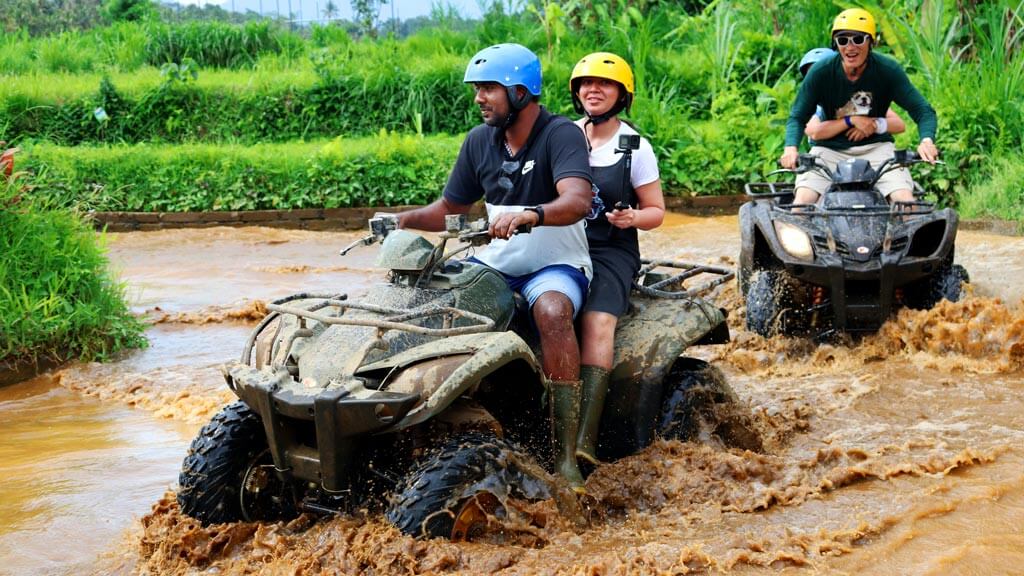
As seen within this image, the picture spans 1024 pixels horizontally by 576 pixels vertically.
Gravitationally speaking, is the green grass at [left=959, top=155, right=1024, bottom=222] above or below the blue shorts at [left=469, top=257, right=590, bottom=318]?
below

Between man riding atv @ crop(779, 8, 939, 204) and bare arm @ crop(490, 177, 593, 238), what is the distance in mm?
3582

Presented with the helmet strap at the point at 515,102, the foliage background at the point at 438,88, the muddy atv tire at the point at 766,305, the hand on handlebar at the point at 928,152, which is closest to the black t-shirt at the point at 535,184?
the helmet strap at the point at 515,102

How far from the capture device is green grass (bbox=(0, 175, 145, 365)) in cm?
767

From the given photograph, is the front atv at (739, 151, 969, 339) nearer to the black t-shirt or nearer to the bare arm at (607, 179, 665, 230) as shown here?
the bare arm at (607, 179, 665, 230)

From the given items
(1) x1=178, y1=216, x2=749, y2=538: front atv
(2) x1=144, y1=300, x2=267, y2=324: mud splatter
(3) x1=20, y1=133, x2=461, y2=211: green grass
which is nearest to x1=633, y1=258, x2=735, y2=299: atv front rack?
(1) x1=178, y1=216, x2=749, y2=538: front atv

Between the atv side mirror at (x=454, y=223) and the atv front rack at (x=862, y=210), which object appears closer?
the atv side mirror at (x=454, y=223)

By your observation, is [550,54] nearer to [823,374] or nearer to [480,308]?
[823,374]

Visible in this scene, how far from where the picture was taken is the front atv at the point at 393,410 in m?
3.60

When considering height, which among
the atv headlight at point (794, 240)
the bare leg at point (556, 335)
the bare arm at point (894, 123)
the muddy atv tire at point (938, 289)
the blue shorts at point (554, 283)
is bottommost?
the muddy atv tire at point (938, 289)

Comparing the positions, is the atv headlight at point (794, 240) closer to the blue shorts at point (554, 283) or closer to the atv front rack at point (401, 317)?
the blue shorts at point (554, 283)

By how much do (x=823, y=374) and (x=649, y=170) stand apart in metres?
2.58

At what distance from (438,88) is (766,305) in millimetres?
10494

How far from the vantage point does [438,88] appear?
1722cm

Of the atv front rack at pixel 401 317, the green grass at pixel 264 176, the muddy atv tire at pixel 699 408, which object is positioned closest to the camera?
the atv front rack at pixel 401 317
